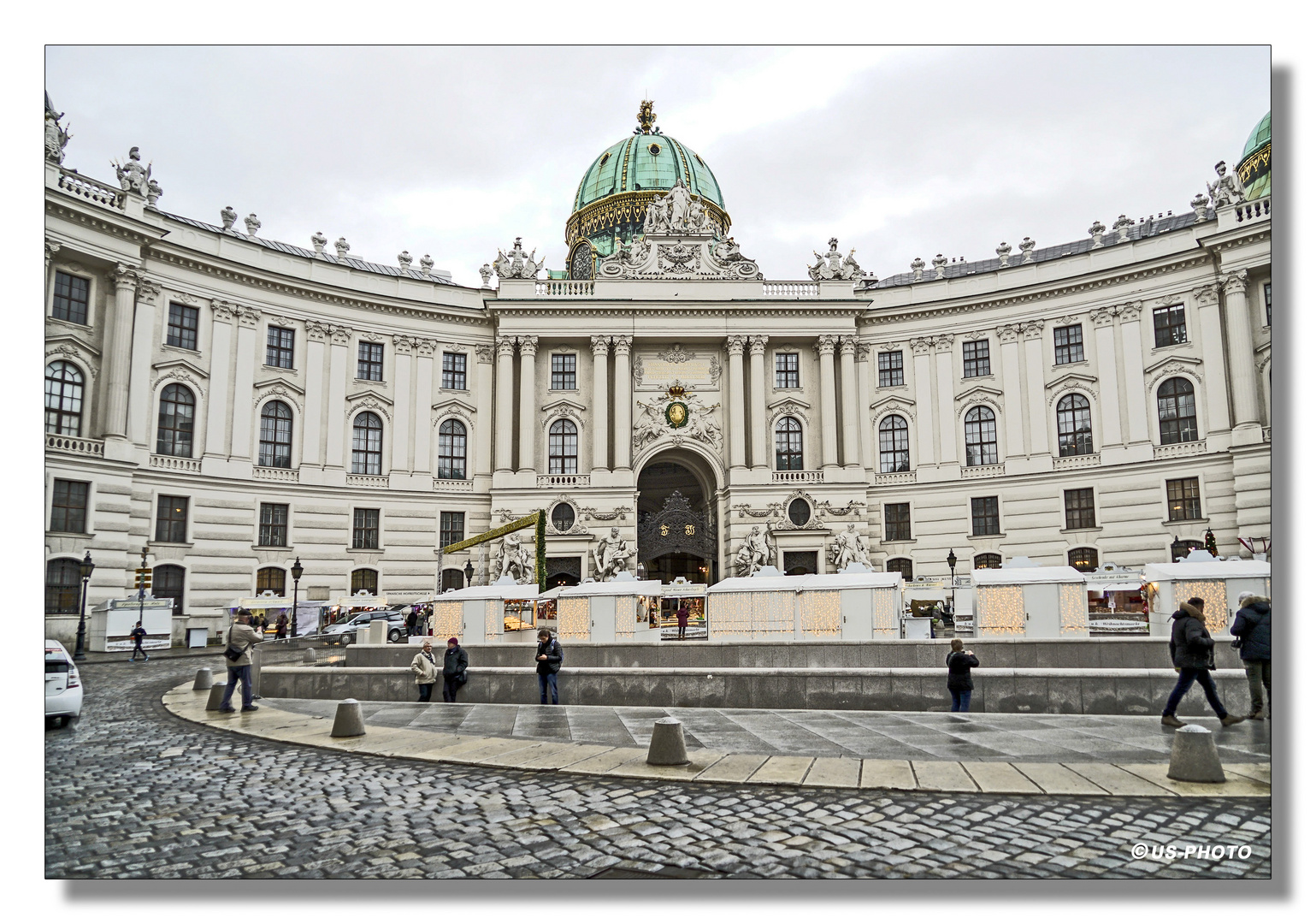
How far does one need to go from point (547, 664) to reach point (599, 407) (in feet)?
102

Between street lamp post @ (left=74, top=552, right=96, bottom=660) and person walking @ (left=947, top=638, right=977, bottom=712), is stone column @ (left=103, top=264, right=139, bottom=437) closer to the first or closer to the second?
street lamp post @ (left=74, top=552, right=96, bottom=660)

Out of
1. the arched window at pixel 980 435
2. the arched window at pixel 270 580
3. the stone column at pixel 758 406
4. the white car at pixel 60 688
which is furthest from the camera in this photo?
the stone column at pixel 758 406

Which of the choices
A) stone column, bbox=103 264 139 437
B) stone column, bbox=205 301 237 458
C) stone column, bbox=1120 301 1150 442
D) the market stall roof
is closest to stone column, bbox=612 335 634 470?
stone column, bbox=205 301 237 458

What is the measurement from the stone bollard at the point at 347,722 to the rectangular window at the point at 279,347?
33432 millimetres

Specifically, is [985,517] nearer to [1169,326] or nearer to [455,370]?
[1169,326]

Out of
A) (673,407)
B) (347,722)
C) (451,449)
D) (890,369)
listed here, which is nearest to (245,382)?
(451,449)

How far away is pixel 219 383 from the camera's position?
39250mm

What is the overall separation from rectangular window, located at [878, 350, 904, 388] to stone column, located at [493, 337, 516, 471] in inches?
849

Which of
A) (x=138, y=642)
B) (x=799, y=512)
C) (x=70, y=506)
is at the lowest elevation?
(x=138, y=642)

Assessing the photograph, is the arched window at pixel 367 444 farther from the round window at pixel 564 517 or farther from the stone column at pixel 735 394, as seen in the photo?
the stone column at pixel 735 394

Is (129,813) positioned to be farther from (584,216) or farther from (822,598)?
(584,216)

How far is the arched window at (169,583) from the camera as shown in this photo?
35.3m

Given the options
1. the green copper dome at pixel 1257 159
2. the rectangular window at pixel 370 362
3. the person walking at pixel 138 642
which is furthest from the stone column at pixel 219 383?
the green copper dome at pixel 1257 159
